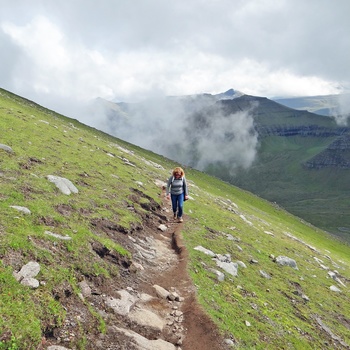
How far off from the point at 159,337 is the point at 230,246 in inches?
595

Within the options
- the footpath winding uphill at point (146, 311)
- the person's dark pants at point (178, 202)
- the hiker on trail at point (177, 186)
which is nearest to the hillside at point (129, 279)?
the footpath winding uphill at point (146, 311)

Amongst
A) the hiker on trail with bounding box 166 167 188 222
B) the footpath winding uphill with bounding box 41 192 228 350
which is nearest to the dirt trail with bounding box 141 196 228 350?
the footpath winding uphill with bounding box 41 192 228 350

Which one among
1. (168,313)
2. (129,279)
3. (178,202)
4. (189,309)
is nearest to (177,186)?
(178,202)

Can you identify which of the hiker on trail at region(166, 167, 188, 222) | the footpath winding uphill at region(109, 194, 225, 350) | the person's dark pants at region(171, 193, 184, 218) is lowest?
the footpath winding uphill at region(109, 194, 225, 350)

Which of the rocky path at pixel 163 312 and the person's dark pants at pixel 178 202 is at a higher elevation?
the person's dark pants at pixel 178 202

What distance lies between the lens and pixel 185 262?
2005 centimetres

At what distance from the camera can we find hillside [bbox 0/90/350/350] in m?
11.3

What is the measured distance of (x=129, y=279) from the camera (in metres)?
16.0

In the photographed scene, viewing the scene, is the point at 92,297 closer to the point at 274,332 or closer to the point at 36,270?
the point at 36,270

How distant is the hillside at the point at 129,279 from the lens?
1126cm

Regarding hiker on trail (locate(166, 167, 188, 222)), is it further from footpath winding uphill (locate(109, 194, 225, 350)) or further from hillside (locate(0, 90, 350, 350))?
footpath winding uphill (locate(109, 194, 225, 350))

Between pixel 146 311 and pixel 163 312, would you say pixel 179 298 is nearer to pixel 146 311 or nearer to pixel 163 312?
pixel 163 312

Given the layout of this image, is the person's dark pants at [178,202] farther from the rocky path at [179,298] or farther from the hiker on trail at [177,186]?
the rocky path at [179,298]

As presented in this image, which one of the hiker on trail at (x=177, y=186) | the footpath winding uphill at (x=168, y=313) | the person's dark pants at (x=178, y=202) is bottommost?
the footpath winding uphill at (x=168, y=313)
